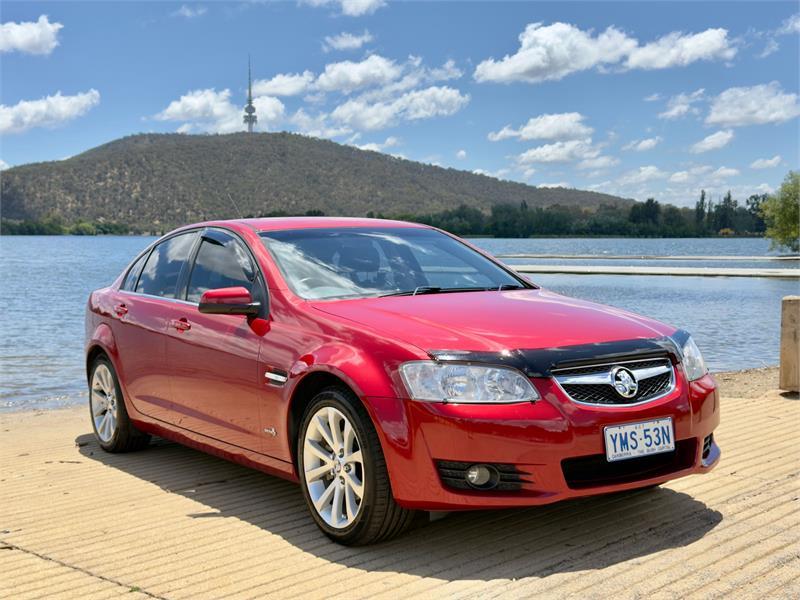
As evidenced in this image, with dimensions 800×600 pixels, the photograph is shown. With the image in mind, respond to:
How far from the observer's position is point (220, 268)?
5969mm

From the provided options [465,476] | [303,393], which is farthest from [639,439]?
[303,393]

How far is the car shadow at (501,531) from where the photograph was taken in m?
4.42

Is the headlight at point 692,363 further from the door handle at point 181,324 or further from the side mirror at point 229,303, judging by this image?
the door handle at point 181,324

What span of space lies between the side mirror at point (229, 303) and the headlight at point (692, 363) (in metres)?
2.28

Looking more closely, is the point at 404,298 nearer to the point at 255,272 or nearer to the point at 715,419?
the point at 255,272

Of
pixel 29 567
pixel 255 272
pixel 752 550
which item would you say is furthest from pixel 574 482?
pixel 29 567

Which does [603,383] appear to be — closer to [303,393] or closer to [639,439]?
[639,439]

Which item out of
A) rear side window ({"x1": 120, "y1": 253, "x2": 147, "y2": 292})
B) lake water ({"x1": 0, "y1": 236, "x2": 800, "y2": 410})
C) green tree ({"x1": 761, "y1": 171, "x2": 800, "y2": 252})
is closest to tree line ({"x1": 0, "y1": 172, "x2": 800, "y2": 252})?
green tree ({"x1": 761, "y1": 171, "x2": 800, "y2": 252})

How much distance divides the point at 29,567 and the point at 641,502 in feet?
10.7

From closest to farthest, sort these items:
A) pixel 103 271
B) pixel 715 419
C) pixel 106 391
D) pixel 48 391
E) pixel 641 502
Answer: pixel 715 419 → pixel 641 502 → pixel 106 391 → pixel 48 391 → pixel 103 271

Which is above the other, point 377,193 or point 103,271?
point 377,193

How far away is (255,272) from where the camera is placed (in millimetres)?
5523

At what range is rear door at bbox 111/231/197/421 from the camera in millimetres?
6289

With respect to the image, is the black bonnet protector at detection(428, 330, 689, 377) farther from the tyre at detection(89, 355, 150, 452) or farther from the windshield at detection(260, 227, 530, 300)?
the tyre at detection(89, 355, 150, 452)
